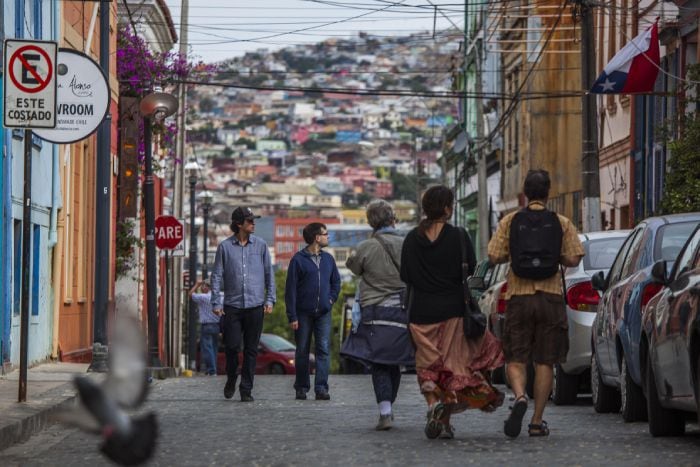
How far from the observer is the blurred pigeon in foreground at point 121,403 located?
4.73 meters

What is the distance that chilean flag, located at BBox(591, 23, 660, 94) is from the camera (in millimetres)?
28531

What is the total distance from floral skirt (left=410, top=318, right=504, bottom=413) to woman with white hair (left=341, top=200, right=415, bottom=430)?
3.01 feet

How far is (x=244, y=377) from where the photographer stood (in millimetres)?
17781

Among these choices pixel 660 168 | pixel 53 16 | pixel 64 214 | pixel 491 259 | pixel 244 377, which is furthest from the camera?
pixel 660 168

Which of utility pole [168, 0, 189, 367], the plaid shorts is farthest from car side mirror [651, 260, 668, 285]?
utility pole [168, 0, 189, 367]

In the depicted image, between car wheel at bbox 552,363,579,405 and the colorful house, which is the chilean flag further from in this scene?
car wheel at bbox 552,363,579,405

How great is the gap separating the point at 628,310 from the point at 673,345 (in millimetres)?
2090

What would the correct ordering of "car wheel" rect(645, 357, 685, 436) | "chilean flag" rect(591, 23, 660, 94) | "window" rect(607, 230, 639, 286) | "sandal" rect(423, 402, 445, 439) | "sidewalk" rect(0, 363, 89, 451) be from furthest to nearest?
1. "chilean flag" rect(591, 23, 660, 94)
2. "window" rect(607, 230, 639, 286)
3. "sidewalk" rect(0, 363, 89, 451)
4. "sandal" rect(423, 402, 445, 439)
5. "car wheel" rect(645, 357, 685, 436)

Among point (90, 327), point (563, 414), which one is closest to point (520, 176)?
point (90, 327)

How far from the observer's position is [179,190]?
43469 millimetres

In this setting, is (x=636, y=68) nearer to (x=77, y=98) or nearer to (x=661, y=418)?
(x=77, y=98)

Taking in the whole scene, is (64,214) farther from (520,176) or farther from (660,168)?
(520,176)

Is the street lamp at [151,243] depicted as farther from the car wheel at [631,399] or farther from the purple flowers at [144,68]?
the car wheel at [631,399]

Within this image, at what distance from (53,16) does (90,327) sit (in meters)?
7.48
